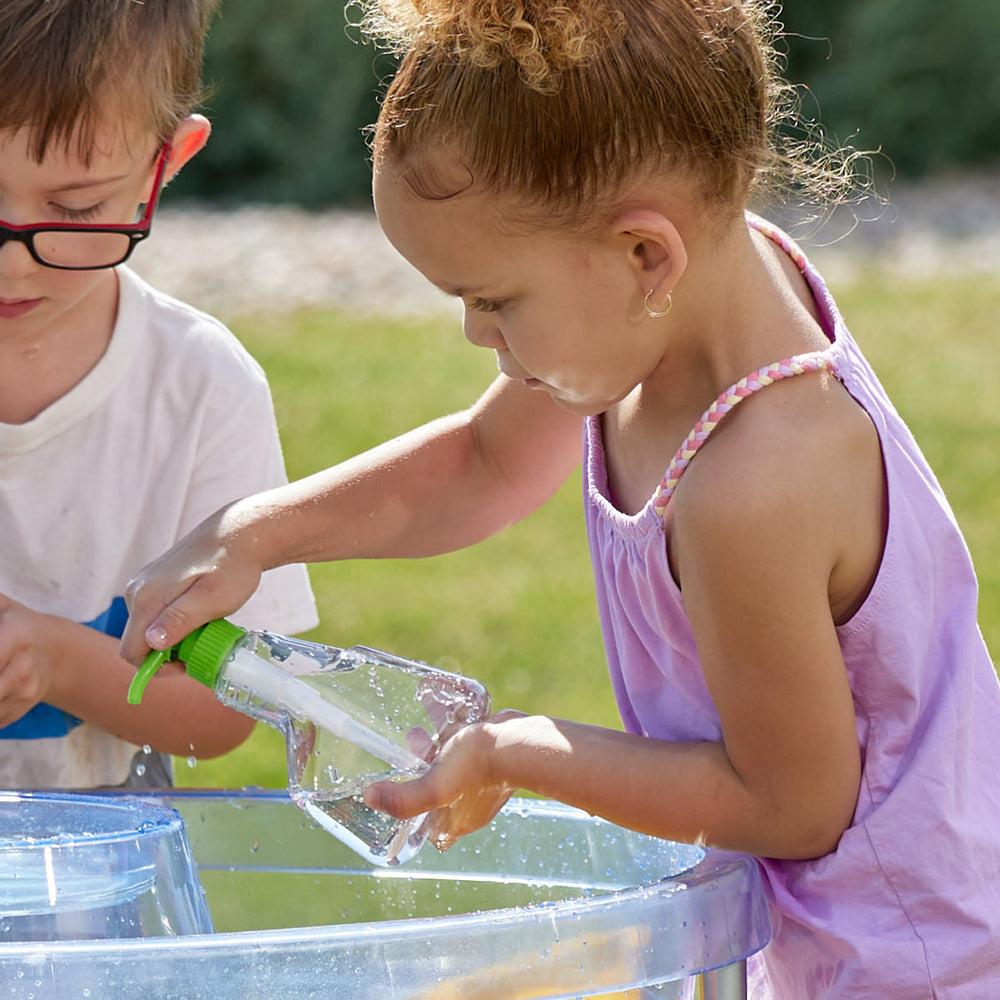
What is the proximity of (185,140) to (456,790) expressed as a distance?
2.74 ft

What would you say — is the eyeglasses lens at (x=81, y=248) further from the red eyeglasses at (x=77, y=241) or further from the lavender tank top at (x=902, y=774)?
the lavender tank top at (x=902, y=774)

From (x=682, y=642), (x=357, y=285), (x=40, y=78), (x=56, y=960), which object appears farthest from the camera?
(x=357, y=285)

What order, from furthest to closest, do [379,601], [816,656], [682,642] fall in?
[379,601] < [682,642] < [816,656]

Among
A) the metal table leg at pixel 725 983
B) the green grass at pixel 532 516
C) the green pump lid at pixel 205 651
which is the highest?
the green pump lid at pixel 205 651

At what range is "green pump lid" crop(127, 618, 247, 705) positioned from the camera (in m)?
1.33

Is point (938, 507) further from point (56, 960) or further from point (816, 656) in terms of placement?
point (56, 960)

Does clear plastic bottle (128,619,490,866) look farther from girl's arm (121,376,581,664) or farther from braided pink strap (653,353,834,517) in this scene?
braided pink strap (653,353,834,517)

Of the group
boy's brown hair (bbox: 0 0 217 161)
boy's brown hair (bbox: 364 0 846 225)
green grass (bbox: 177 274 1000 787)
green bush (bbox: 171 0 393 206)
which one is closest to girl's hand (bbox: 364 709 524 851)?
boy's brown hair (bbox: 364 0 846 225)

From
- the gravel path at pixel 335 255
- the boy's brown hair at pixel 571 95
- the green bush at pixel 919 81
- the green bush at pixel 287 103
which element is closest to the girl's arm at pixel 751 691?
the boy's brown hair at pixel 571 95

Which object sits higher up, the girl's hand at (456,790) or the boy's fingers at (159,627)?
the boy's fingers at (159,627)

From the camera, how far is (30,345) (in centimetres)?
182

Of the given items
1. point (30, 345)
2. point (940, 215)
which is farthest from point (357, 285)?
point (30, 345)

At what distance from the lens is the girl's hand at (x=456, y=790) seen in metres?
1.22

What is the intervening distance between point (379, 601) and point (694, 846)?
105 inches
